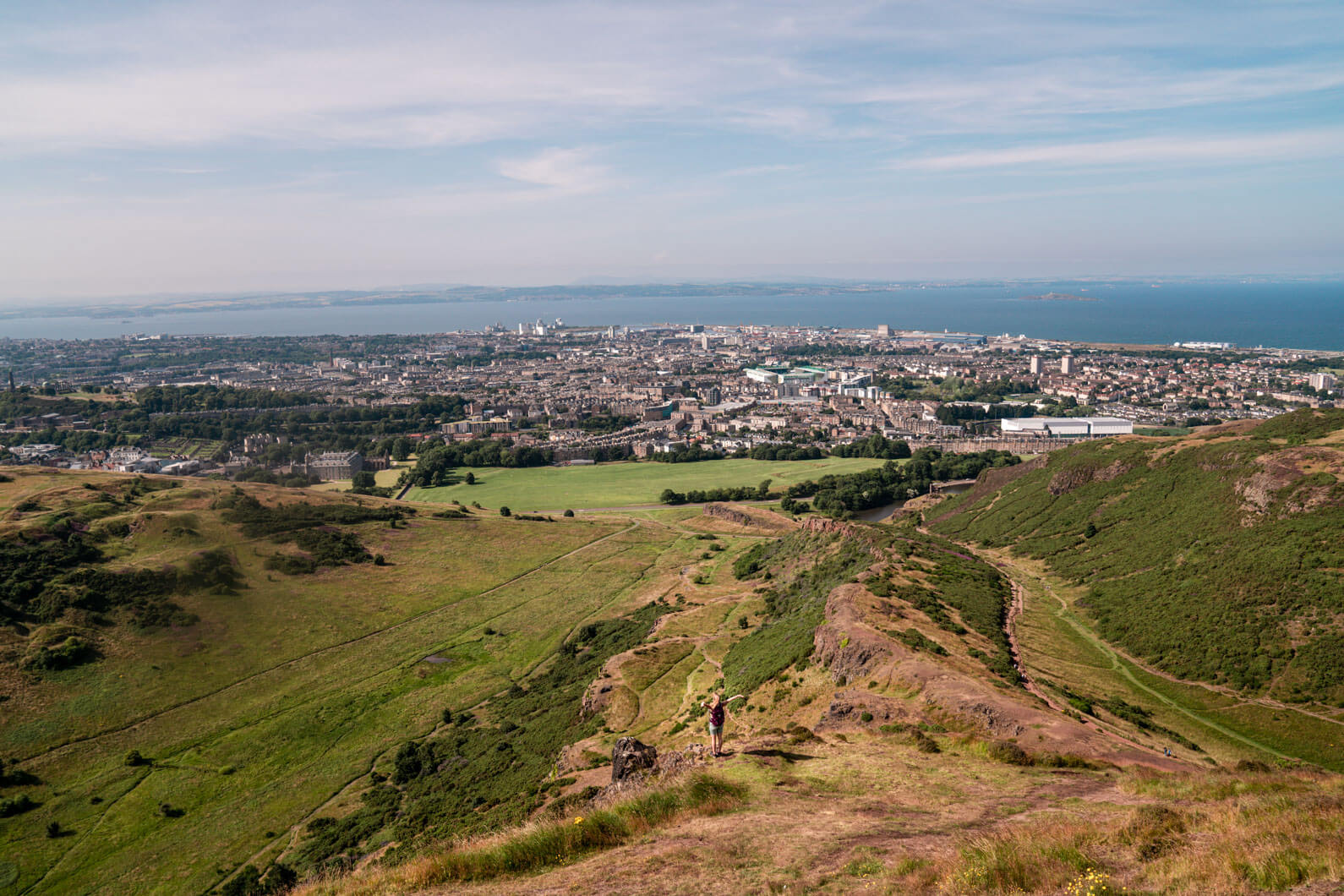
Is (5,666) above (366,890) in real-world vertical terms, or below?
below

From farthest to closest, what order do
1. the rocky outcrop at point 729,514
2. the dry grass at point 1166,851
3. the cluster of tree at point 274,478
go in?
the cluster of tree at point 274,478
the rocky outcrop at point 729,514
the dry grass at point 1166,851

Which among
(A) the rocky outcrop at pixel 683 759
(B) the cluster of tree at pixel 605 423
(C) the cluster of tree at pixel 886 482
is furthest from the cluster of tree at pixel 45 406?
(A) the rocky outcrop at pixel 683 759

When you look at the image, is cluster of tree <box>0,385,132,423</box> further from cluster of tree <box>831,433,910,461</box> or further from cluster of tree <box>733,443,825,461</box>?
cluster of tree <box>831,433,910,461</box>

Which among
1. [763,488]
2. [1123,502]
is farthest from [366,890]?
[763,488]

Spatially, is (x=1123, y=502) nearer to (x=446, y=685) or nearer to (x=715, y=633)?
(x=715, y=633)

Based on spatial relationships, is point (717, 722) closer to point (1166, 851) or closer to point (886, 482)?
point (1166, 851)

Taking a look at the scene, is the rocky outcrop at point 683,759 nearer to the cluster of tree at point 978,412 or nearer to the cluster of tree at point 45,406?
the cluster of tree at point 978,412

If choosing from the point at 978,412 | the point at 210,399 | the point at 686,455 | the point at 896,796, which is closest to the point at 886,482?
the point at 686,455
